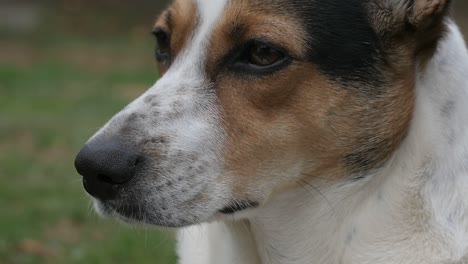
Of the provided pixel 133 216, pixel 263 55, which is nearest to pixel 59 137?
pixel 133 216

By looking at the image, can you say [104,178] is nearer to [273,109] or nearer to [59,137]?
[273,109]

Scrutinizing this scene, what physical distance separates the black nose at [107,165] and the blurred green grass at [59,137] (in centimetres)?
100

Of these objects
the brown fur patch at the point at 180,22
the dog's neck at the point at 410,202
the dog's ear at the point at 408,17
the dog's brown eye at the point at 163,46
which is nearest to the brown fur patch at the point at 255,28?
the brown fur patch at the point at 180,22

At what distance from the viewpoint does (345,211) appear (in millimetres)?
3416

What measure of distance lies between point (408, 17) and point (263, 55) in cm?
61

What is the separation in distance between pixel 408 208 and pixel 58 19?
648 inches

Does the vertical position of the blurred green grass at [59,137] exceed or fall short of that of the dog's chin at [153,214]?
it falls short

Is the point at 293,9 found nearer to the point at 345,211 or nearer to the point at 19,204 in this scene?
the point at 345,211

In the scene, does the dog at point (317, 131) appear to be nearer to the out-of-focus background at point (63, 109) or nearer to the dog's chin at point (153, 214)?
the dog's chin at point (153, 214)

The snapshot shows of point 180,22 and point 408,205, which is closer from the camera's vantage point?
point 408,205

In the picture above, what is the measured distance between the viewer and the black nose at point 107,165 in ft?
10.2

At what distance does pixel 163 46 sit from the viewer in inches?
152

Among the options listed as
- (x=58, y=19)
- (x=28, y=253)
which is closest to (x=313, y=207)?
(x=28, y=253)

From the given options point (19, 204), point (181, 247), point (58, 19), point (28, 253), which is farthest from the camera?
point (58, 19)
